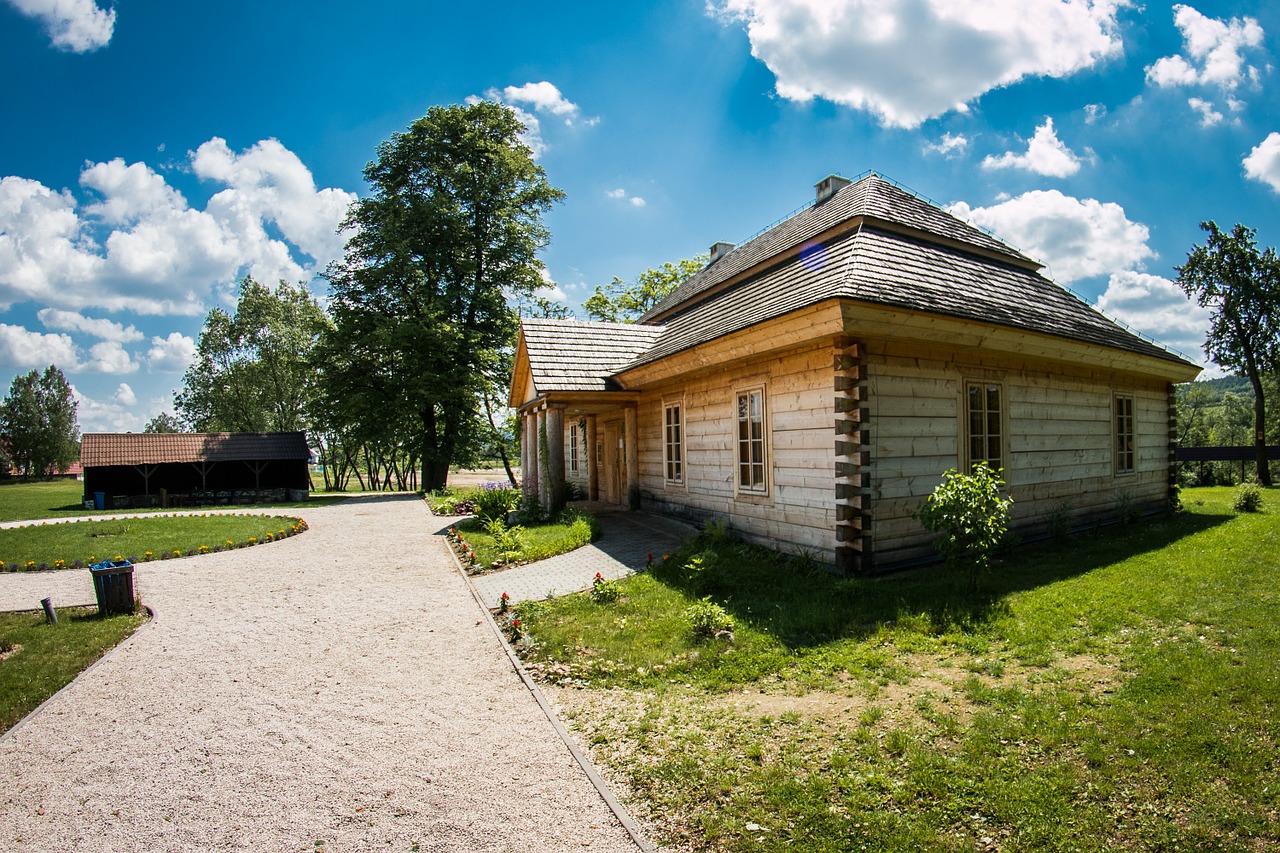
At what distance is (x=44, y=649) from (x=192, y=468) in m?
26.3

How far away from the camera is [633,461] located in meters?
15.5

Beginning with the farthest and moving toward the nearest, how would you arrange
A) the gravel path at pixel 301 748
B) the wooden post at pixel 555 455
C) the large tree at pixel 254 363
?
the large tree at pixel 254 363, the wooden post at pixel 555 455, the gravel path at pixel 301 748

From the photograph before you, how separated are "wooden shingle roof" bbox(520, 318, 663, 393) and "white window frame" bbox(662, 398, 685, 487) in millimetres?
1771

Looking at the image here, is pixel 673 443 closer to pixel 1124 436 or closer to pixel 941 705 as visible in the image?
pixel 941 705

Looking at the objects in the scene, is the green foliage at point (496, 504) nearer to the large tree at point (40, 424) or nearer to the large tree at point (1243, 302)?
the large tree at point (1243, 302)

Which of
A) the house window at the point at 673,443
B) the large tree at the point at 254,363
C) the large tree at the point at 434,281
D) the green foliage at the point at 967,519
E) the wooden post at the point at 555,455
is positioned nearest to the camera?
the green foliage at the point at 967,519

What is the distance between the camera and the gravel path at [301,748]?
364cm

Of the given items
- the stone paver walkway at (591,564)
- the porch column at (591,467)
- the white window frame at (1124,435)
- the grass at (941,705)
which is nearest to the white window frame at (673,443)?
the stone paver walkway at (591,564)

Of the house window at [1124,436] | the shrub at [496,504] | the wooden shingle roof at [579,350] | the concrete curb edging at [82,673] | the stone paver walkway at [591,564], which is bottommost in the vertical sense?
the concrete curb edging at [82,673]

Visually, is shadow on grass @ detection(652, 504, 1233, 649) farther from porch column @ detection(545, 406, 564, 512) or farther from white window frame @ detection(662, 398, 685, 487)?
porch column @ detection(545, 406, 564, 512)

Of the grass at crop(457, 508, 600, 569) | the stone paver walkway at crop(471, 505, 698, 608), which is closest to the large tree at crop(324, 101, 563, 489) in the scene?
the grass at crop(457, 508, 600, 569)

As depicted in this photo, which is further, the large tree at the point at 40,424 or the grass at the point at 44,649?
the large tree at the point at 40,424

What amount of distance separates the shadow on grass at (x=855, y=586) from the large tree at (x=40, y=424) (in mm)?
77890

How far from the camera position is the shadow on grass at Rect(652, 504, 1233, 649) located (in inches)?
260
